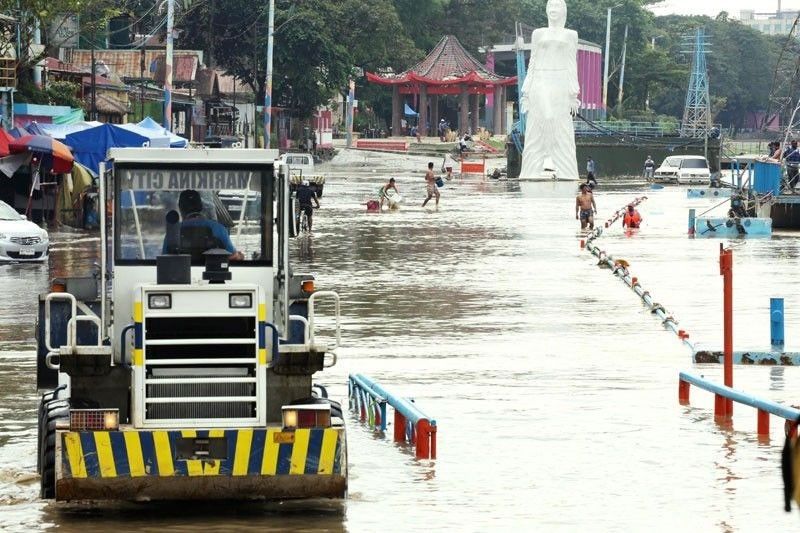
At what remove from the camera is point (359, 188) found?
6638 centimetres

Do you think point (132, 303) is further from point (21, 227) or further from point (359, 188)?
point (359, 188)

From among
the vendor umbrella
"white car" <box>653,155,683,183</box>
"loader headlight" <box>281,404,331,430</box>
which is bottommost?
"loader headlight" <box>281,404,331,430</box>

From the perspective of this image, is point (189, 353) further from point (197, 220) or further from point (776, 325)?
point (776, 325)

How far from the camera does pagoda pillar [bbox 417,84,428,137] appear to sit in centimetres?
11044

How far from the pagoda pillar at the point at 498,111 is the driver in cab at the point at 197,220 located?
336 ft

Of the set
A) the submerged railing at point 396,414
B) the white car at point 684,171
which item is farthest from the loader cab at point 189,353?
the white car at point 684,171

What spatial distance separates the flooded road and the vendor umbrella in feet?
12.7

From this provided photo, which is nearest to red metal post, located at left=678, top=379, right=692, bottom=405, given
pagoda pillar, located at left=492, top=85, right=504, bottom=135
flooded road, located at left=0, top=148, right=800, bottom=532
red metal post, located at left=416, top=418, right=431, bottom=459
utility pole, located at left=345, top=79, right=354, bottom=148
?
flooded road, located at left=0, top=148, right=800, bottom=532

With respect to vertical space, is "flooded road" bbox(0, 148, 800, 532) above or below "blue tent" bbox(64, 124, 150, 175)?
below

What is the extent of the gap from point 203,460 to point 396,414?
12.6 feet

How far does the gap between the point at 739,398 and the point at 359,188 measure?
5261 cm

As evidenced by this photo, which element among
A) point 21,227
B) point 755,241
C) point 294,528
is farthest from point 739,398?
point 755,241

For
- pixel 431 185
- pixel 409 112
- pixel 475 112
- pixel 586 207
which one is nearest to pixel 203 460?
pixel 586 207

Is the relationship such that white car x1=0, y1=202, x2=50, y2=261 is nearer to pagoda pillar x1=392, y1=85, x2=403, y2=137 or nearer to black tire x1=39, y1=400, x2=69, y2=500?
black tire x1=39, y1=400, x2=69, y2=500
